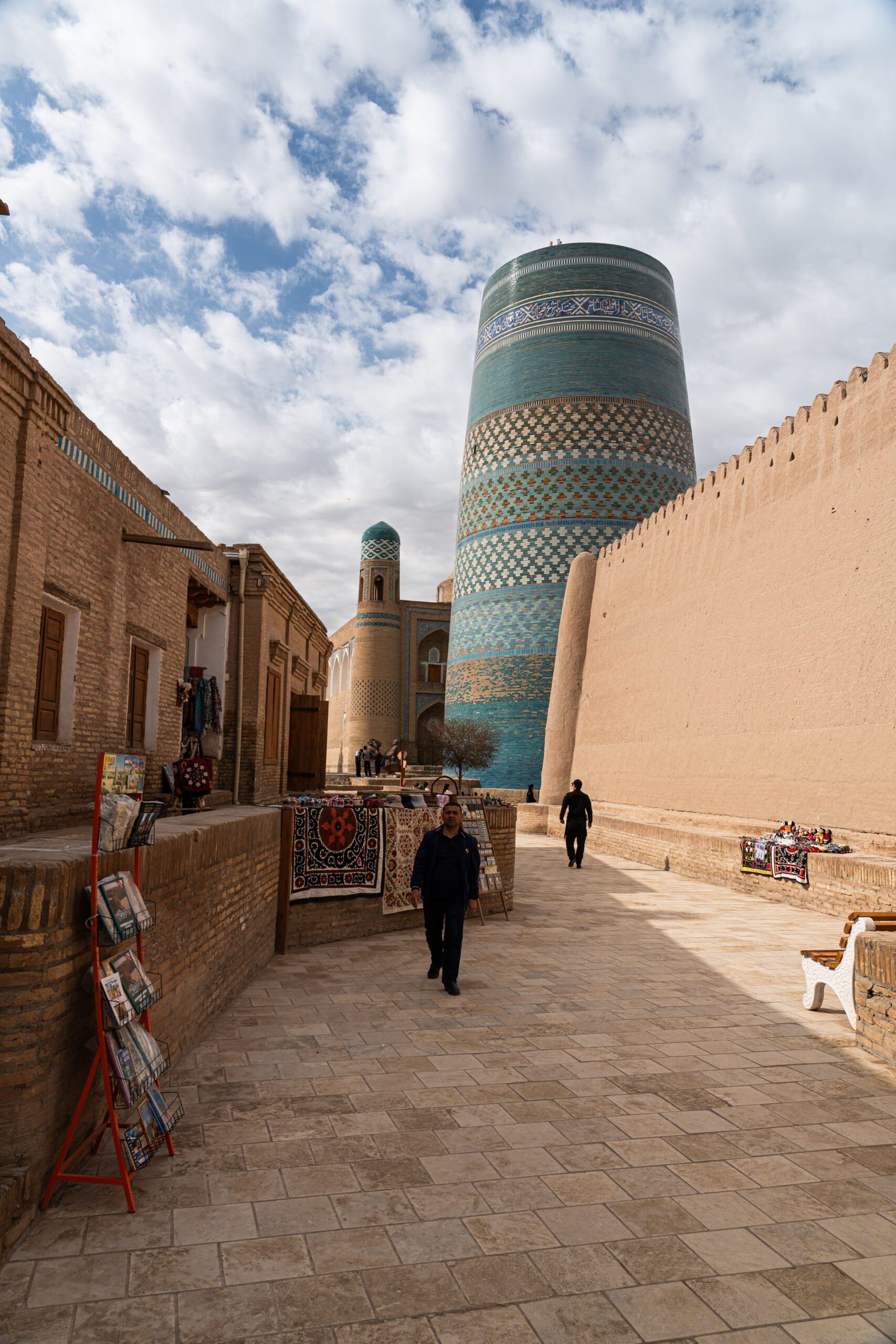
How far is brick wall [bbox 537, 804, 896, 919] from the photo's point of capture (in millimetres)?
7480

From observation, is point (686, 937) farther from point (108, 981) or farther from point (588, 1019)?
point (108, 981)

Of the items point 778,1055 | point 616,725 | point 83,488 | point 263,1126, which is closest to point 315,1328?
point 263,1126

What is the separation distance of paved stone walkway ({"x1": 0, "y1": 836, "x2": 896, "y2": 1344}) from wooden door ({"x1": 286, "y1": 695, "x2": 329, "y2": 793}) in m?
9.60

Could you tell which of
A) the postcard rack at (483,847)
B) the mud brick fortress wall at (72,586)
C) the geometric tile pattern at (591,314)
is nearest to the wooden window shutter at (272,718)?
Result: the mud brick fortress wall at (72,586)

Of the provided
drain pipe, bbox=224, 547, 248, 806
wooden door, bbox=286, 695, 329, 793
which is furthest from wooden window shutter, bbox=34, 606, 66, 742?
wooden door, bbox=286, 695, 329, 793

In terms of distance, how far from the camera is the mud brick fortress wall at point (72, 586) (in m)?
5.51

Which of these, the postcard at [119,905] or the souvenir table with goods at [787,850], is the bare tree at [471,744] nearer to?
the souvenir table with goods at [787,850]

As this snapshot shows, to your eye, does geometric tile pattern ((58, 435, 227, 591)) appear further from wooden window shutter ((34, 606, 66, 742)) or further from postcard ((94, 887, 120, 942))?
postcard ((94, 887, 120, 942))

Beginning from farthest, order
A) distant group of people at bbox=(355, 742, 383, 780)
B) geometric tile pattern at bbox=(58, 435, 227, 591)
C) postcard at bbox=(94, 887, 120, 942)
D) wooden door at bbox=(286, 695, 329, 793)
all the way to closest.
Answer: distant group of people at bbox=(355, 742, 383, 780)
wooden door at bbox=(286, 695, 329, 793)
geometric tile pattern at bbox=(58, 435, 227, 591)
postcard at bbox=(94, 887, 120, 942)

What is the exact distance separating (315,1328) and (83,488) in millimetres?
6081

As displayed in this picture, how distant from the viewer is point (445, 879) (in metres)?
5.18

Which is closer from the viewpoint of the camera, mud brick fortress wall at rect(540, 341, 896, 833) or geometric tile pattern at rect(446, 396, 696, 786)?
mud brick fortress wall at rect(540, 341, 896, 833)

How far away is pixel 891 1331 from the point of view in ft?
6.33

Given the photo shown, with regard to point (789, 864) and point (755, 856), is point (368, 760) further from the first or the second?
point (789, 864)
